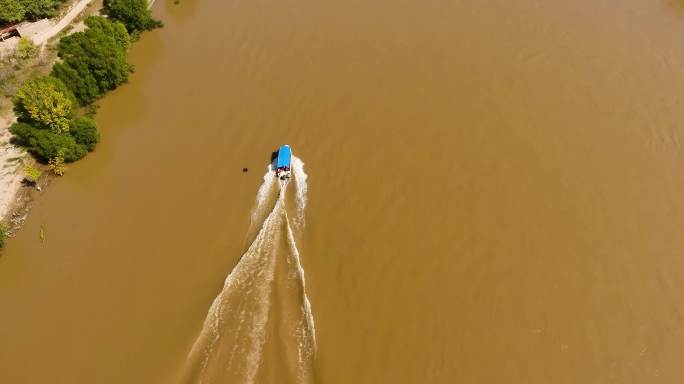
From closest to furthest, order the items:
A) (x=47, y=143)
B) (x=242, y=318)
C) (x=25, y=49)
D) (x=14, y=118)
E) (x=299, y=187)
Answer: (x=242, y=318) → (x=299, y=187) → (x=47, y=143) → (x=14, y=118) → (x=25, y=49)

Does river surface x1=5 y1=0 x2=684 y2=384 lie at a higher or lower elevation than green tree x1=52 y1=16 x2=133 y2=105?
lower

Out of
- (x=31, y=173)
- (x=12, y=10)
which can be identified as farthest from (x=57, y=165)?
(x=12, y=10)

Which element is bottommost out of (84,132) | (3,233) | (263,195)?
(3,233)

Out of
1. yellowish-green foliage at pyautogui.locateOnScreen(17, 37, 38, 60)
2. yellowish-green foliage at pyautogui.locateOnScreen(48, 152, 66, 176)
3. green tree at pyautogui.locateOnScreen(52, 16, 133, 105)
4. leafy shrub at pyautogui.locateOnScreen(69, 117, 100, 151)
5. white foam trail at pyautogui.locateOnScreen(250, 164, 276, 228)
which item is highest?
yellowish-green foliage at pyautogui.locateOnScreen(17, 37, 38, 60)

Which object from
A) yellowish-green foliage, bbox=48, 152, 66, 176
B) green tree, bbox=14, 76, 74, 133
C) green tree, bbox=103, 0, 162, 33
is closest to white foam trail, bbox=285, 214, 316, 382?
yellowish-green foliage, bbox=48, 152, 66, 176

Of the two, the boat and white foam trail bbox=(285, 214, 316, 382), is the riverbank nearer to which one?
the boat

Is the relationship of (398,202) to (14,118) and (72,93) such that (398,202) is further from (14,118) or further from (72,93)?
(14,118)

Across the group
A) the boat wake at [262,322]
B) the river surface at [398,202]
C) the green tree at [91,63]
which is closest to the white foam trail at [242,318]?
the boat wake at [262,322]
